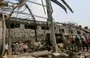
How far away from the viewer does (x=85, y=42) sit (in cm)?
1697

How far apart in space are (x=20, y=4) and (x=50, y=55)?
9.83ft

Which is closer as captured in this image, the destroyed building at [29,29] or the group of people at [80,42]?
the group of people at [80,42]

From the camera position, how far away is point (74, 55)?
12.5 meters

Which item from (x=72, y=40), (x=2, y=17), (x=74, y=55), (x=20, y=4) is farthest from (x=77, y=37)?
(x=2, y=17)

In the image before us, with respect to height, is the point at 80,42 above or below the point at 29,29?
below

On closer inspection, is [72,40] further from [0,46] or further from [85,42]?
[0,46]

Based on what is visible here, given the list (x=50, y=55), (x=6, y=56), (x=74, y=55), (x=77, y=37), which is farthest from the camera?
(x=77, y=37)

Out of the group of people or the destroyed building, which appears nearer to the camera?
the group of people

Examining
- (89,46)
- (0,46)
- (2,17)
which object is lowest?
(89,46)

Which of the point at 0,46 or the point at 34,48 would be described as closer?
the point at 0,46

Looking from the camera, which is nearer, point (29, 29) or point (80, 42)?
point (80, 42)

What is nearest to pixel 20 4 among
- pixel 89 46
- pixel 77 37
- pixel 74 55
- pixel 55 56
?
pixel 55 56

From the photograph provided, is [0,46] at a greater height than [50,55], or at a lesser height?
greater

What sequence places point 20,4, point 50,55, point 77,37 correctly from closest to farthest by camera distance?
point 20,4 → point 50,55 → point 77,37
